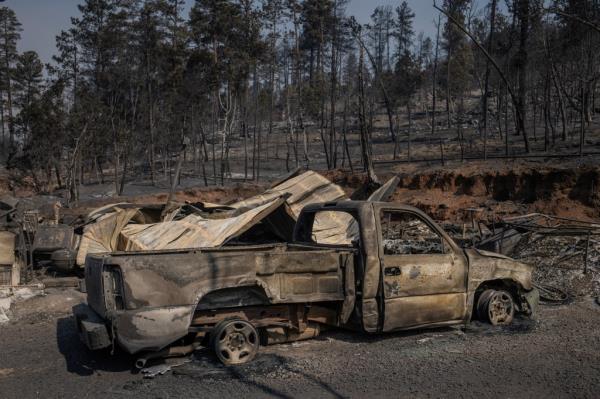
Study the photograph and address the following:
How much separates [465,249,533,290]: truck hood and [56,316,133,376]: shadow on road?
430cm

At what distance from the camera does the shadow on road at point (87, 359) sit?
6.33 meters

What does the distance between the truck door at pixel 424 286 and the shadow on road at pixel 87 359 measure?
119 inches

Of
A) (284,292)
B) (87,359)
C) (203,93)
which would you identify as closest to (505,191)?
(284,292)

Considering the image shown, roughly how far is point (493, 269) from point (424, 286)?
118 centimetres

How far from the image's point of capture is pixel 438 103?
7175cm

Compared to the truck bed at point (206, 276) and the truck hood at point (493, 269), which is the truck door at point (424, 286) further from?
the truck bed at point (206, 276)

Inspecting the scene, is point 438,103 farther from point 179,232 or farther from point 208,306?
point 208,306

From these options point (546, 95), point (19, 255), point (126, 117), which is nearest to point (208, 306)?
point (19, 255)

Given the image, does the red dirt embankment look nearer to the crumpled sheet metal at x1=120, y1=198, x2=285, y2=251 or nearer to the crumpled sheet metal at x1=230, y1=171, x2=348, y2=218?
the crumpled sheet metal at x1=230, y1=171, x2=348, y2=218

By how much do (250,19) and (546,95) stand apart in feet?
65.5

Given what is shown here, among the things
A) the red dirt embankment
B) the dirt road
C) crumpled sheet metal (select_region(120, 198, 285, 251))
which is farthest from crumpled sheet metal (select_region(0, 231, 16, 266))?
the red dirt embankment

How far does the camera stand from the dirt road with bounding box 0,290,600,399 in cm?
558

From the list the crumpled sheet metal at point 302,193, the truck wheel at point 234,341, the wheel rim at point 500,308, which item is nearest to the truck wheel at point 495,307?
the wheel rim at point 500,308

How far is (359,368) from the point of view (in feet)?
20.3
